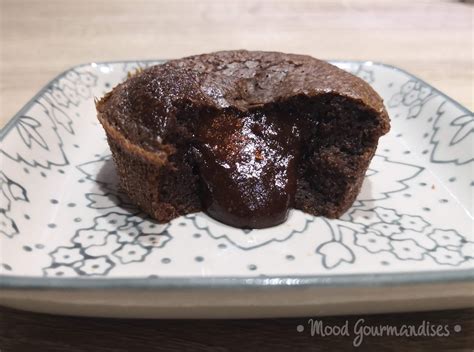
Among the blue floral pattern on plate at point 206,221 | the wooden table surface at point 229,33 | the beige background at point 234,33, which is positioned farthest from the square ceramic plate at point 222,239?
the beige background at point 234,33

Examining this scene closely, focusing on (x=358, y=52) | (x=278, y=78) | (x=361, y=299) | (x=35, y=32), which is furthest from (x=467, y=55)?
(x=35, y=32)

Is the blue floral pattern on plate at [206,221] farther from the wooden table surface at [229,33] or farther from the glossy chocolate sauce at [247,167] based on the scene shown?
the wooden table surface at [229,33]

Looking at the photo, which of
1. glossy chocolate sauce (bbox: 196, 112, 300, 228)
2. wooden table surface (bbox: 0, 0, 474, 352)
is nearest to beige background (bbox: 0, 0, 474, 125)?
wooden table surface (bbox: 0, 0, 474, 352)

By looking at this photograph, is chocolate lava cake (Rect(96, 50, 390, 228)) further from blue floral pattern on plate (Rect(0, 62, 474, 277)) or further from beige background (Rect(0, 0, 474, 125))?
beige background (Rect(0, 0, 474, 125))

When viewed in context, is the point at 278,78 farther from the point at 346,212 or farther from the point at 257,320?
the point at 257,320

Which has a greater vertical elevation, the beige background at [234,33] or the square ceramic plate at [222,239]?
the beige background at [234,33]

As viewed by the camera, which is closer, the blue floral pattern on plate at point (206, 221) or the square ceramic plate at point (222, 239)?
the square ceramic plate at point (222, 239)

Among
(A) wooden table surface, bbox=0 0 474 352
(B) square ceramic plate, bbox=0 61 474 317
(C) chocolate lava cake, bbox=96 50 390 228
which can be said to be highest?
(A) wooden table surface, bbox=0 0 474 352
